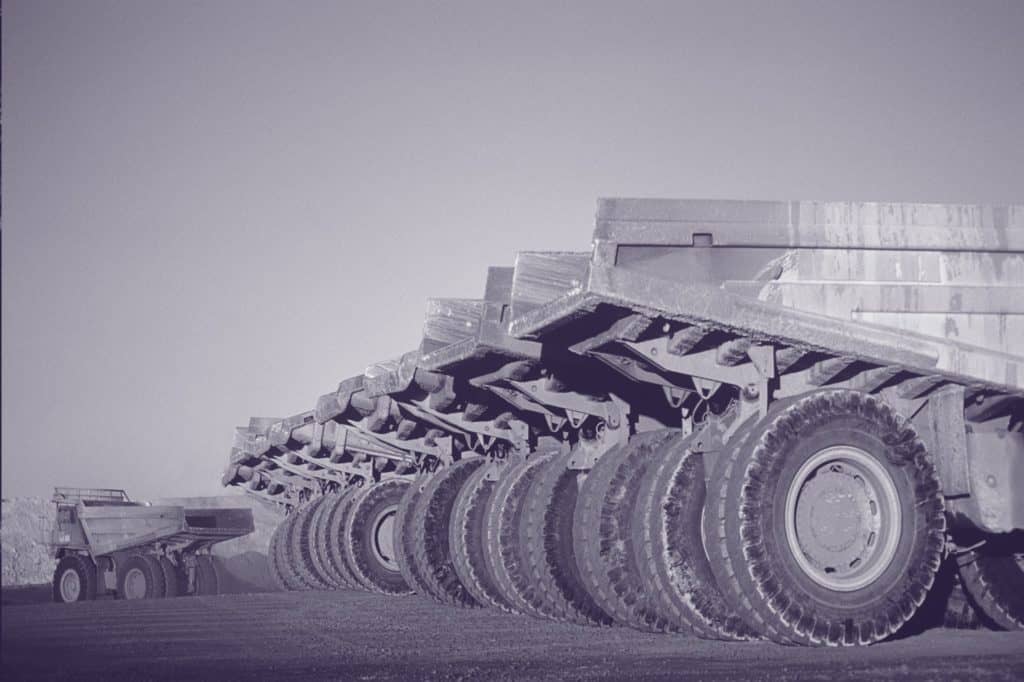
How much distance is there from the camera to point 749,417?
7.17 meters

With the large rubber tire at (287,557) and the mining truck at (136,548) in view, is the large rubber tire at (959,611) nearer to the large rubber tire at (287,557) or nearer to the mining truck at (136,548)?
the large rubber tire at (287,557)

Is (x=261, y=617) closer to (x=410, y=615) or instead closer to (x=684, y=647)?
(x=410, y=615)

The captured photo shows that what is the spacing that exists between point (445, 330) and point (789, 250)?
13.9ft

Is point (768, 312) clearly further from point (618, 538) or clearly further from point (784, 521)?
point (618, 538)

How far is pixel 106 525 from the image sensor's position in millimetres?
24078

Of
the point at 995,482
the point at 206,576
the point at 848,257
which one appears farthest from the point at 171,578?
the point at 995,482

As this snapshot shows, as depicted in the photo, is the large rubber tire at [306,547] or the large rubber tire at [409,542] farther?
the large rubber tire at [306,547]

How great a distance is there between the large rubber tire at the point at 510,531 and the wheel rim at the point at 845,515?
414cm

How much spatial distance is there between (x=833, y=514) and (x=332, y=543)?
1296 centimetres

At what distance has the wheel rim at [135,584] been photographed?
23.5 m

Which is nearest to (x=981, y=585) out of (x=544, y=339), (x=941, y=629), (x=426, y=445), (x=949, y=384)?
(x=941, y=629)

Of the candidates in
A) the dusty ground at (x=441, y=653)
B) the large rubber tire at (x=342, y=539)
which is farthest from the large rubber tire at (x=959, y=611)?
the large rubber tire at (x=342, y=539)

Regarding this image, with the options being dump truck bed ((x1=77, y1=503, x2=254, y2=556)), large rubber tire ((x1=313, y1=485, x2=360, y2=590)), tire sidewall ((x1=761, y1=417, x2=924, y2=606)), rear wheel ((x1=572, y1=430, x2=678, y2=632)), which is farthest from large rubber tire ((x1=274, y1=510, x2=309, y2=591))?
tire sidewall ((x1=761, y1=417, x2=924, y2=606))

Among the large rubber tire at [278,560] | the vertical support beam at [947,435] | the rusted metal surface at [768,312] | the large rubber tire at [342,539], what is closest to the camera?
the rusted metal surface at [768,312]
